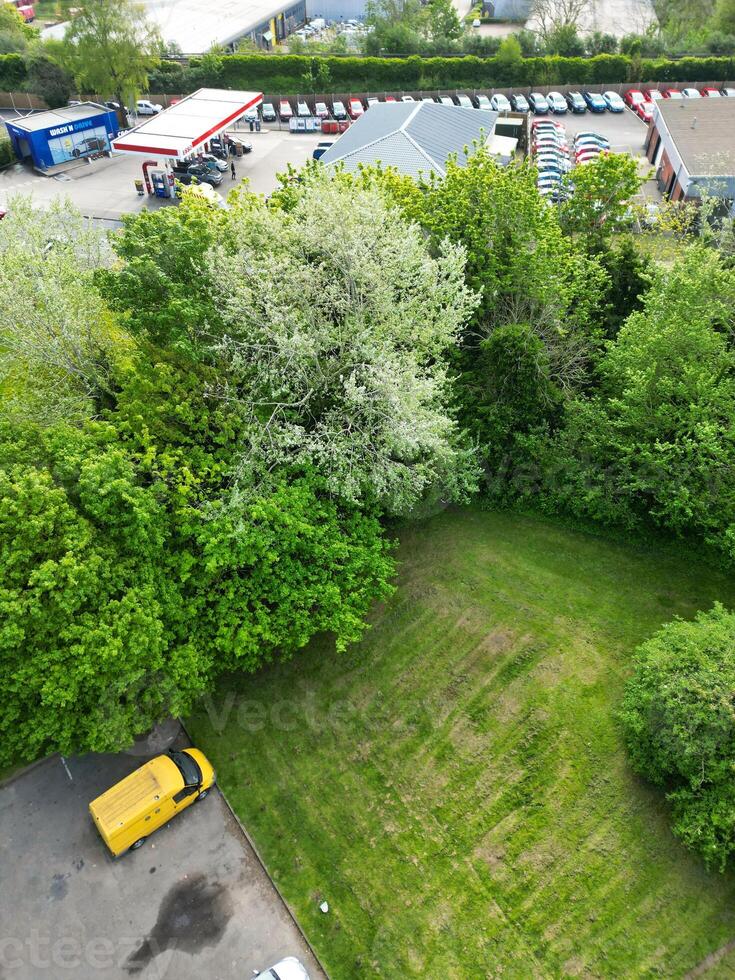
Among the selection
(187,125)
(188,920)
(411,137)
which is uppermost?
(187,125)

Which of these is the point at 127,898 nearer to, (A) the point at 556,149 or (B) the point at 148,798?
(B) the point at 148,798

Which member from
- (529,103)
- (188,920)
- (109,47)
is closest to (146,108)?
(109,47)

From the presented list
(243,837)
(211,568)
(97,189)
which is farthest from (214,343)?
(97,189)

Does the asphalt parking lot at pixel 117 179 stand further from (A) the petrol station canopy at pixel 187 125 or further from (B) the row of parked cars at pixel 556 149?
(B) the row of parked cars at pixel 556 149

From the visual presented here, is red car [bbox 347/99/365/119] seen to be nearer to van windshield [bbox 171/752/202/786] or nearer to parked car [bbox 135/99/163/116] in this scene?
parked car [bbox 135/99/163/116]

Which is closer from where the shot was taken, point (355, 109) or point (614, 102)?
point (355, 109)

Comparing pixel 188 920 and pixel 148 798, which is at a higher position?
pixel 148 798
